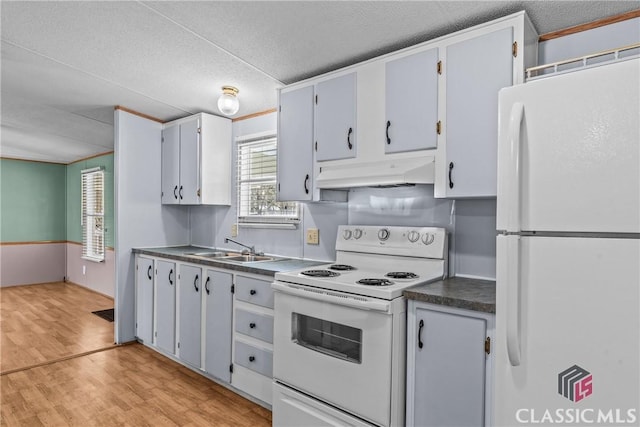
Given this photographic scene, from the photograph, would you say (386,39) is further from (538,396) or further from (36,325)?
(36,325)

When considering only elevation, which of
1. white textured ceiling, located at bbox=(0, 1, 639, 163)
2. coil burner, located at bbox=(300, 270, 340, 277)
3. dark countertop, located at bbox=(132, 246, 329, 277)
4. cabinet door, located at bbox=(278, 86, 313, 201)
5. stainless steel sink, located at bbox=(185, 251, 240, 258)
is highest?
white textured ceiling, located at bbox=(0, 1, 639, 163)

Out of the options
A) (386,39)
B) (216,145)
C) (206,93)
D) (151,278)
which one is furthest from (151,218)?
(386,39)

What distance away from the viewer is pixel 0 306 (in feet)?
16.0

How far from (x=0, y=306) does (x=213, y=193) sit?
383 centimetres

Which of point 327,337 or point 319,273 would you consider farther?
point 319,273

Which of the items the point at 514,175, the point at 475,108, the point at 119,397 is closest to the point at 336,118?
the point at 475,108

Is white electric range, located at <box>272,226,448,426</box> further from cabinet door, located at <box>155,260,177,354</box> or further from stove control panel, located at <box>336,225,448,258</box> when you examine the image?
cabinet door, located at <box>155,260,177,354</box>

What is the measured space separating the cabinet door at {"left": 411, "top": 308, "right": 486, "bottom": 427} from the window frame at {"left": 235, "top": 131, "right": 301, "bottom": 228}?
5.31 ft

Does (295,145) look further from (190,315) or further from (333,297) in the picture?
(190,315)

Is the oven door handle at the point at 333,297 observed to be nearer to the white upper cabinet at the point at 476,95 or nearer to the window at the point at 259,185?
the white upper cabinet at the point at 476,95

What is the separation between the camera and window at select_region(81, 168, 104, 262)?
5660mm

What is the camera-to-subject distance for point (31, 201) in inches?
249

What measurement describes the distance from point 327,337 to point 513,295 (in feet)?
3.40

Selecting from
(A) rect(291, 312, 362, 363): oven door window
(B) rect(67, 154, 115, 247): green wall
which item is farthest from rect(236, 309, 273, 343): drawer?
(B) rect(67, 154, 115, 247): green wall
